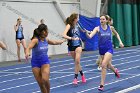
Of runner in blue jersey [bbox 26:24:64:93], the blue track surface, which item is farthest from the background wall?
runner in blue jersey [bbox 26:24:64:93]

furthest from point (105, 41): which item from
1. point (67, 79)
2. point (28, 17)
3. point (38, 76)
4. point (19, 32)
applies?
point (28, 17)

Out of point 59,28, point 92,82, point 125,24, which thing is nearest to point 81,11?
point 59,28

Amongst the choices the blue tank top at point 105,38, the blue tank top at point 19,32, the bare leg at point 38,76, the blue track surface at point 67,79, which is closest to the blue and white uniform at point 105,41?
the blue tank top at point 105,38

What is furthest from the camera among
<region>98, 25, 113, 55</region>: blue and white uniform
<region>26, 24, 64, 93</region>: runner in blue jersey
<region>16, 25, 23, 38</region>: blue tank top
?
<region>16, 25, 23, 38</region>: blue tank top

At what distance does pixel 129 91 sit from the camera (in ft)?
29.7

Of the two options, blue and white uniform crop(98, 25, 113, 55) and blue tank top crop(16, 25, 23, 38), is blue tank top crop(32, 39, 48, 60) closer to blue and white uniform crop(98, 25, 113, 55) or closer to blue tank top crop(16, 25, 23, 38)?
blue and white uniform crop(98, 25, 113, 55)

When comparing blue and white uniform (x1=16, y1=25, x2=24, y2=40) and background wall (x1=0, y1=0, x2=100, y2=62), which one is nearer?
blue and white uniform (x1=16, y1=25, x2=24, y2=40)

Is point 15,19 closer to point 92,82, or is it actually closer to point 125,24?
point 92,82

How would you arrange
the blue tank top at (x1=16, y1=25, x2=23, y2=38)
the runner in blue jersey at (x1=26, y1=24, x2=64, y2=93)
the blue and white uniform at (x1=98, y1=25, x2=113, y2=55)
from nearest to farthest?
the runner in blue jersey at (x1=26, y1=24, x2=64, y2=93) → the blue and white uniform at (x1=98, y1=25, x2=113, y2=55) → the blue tank top at (x1=16, y1=25, x2=23, y2=38)

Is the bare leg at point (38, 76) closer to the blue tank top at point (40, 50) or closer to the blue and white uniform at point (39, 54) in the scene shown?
the blue and white uniform at point (39, 54)

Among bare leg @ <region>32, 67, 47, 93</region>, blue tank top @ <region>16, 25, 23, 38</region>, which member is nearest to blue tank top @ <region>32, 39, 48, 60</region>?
bare leg @ <region>32, 67, 47, 93</region>

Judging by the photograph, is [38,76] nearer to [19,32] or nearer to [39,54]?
[39,54]

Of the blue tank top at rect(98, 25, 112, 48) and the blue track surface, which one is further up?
the blue tank top at rect(98, 25, 112, 48)

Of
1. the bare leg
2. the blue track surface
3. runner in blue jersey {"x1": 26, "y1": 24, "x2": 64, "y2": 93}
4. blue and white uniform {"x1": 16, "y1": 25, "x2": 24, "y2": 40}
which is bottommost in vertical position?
the blue track surface
